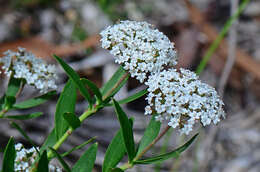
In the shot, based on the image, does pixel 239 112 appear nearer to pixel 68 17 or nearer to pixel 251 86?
pixel 251 86

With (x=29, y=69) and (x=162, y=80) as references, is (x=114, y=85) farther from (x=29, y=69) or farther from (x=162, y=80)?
(x=29, y=69)

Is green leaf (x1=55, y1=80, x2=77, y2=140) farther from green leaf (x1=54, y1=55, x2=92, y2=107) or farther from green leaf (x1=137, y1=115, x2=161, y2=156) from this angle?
green leaf (x1=137, y1=115, x2=161, y2=156)

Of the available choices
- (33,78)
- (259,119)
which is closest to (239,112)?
(259,119)

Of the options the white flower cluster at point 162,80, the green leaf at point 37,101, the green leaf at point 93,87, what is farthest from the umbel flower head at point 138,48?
the green leaf at point 37,101

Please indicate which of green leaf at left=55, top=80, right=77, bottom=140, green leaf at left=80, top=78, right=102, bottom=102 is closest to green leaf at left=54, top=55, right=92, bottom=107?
green leaf at left=80, top=78, right=102, bottom=102

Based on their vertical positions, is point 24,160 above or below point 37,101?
below

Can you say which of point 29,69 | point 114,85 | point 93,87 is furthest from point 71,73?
point 29,69
